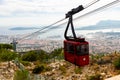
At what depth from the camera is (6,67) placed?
1501 inches

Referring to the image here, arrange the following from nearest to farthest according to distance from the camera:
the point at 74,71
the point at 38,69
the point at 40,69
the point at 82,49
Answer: the point at 82,49
the point at 74,71
the point at 40,69
the point at 38,69

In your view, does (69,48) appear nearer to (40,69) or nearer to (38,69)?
(40,69)

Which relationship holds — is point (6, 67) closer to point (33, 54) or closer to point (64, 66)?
point (64, 66)

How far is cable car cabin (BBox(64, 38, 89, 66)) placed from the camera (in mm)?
21688

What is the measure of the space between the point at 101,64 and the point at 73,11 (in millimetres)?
17329

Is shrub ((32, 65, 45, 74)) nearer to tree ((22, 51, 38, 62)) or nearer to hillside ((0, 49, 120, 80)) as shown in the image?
hillside ((0, 49, 120, 80))

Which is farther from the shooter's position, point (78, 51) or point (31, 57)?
point (31, 57)

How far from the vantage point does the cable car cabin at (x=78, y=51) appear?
2169 centimetres

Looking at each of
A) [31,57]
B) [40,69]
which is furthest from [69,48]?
[31,57]

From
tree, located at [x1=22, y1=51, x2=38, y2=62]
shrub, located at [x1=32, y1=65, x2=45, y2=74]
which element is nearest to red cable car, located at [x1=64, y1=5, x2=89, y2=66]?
shrub, located at [x1=32, y1=65, x2=45, y2=74]

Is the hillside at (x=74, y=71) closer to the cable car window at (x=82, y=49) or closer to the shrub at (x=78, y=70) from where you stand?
the shrub at (x=78, y=70)

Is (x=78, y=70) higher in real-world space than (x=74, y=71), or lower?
higher

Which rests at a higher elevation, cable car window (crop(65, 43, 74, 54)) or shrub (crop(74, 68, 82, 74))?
cable car window (crop(65, 43, 74, 54))

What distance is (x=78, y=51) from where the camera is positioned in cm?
2225
